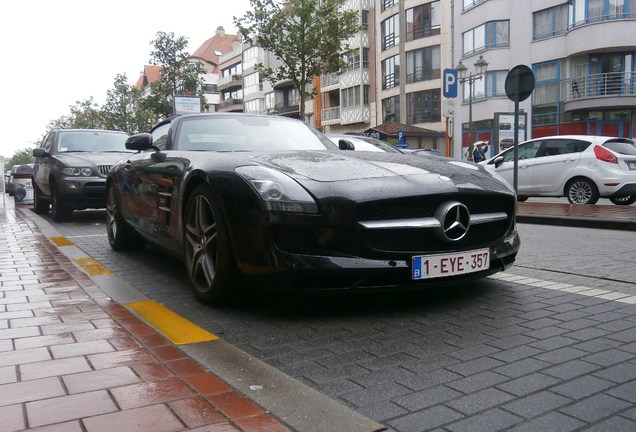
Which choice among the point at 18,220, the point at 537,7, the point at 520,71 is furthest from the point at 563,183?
the point at 537,7

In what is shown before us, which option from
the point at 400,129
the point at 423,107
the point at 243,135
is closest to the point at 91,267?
the point at 243,135

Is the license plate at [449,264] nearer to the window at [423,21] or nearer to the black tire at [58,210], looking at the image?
the black tire at [58,210]

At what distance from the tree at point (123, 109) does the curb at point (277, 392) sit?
50646 millimetres

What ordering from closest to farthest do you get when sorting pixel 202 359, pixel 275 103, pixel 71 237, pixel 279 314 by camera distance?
pixel 202 359 → pixel 279 314 → pixel 71 237 → pixel 275 103

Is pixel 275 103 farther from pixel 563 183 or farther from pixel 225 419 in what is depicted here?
pixel 225 419

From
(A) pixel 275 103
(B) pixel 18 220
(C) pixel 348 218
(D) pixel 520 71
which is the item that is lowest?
(B) pixel 18 220

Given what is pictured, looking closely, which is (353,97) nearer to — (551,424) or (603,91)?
(603,91)

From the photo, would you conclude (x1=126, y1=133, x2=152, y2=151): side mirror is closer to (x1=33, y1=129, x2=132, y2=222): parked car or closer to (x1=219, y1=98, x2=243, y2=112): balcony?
(x1=33, y1=129, x2=132, y2=222): parked car

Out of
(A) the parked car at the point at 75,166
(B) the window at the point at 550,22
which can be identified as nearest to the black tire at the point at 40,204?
(A) the parked car at the point at 75,166

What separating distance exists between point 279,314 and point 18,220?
357 inches

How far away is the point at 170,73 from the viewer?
38.2 m

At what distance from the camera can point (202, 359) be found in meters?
2.87

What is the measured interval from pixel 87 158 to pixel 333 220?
833 cm

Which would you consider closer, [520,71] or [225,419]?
[225,419]
